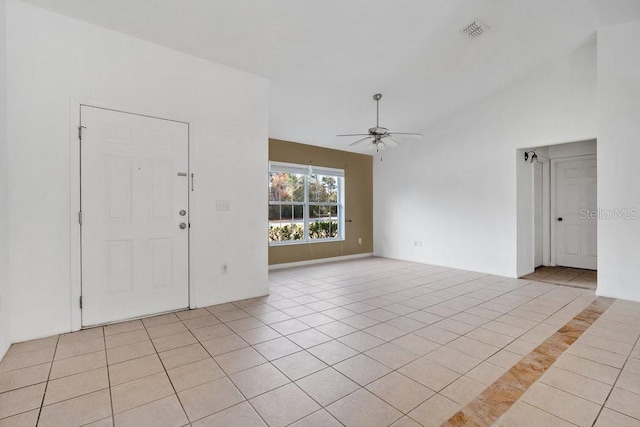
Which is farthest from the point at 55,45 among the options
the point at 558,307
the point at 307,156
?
the point at 558,307

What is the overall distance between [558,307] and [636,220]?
1462 mm

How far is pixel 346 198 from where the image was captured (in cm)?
711

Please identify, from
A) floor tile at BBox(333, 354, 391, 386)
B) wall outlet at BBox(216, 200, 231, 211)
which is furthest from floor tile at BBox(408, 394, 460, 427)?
wall outlet at BBox(216, 200, 231, 211)

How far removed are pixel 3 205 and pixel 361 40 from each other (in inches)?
146

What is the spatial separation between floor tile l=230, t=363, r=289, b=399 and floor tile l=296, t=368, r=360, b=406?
0.15m

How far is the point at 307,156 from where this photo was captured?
252 inches

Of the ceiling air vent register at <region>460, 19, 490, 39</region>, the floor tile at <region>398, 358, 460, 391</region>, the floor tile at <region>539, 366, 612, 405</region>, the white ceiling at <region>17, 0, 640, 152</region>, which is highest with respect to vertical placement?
the ceiling air vent register at <region>460, 19, 490, 39</region>

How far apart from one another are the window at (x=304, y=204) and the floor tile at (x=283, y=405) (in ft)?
13.7

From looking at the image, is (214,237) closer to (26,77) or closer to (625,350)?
(26,77)

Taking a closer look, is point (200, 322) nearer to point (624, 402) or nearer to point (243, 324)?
point (243, 324)

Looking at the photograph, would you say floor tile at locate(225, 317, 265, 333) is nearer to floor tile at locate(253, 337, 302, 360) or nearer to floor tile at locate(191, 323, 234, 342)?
floor tile at locate(191, 323, 234, 342)

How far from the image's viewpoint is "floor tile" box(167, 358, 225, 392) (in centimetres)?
206

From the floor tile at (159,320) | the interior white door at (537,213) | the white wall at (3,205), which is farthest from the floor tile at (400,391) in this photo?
the interior white door at (537,213)

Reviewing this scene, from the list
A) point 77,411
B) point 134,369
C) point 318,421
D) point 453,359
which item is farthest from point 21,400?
point 453,359
